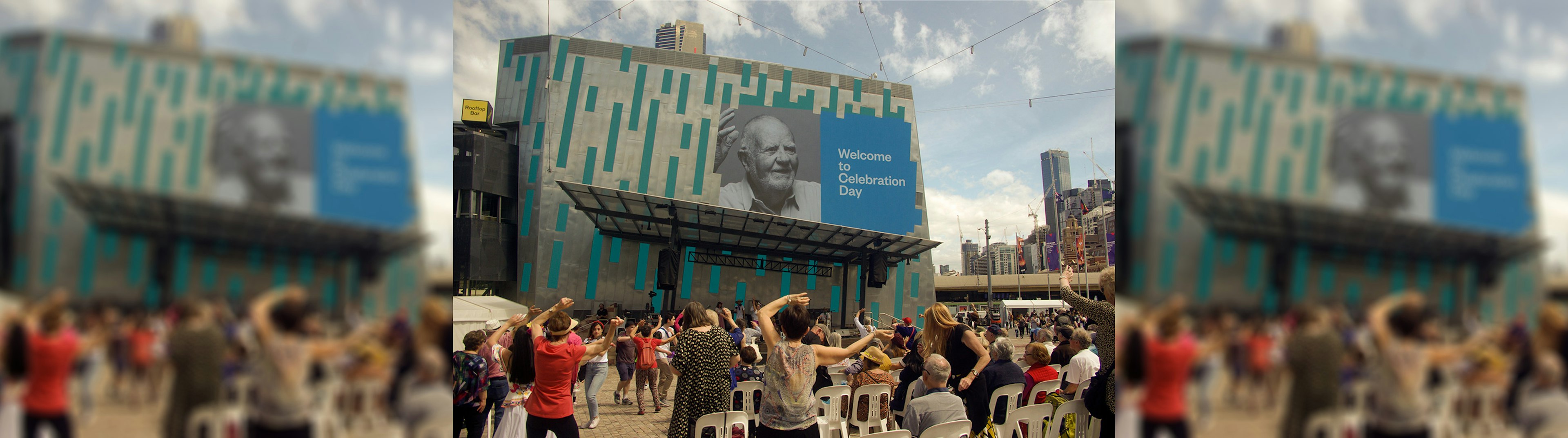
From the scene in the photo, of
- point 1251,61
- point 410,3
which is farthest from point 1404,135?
point 410,3

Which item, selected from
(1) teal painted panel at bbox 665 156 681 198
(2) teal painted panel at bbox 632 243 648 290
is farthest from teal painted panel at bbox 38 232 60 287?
(2) teal painted panel at bbox 632 243 648 290

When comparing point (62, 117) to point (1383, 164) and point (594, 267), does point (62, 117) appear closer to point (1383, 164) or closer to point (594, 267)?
point (1383, 164)

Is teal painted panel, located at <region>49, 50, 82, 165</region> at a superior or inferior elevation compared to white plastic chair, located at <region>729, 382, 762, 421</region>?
superior

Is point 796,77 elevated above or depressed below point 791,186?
above

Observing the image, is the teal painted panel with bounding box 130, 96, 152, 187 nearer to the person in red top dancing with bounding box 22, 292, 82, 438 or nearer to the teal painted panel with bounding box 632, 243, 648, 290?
the person in red top dancing with bounding box 22, 292, 82, 438

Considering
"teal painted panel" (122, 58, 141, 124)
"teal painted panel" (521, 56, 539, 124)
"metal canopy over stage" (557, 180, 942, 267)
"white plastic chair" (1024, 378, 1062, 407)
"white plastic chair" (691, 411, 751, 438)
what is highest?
"teal painted panel" (521, 56, 539, 124)

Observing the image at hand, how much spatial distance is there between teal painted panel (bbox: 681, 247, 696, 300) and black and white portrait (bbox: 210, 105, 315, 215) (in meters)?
18.6

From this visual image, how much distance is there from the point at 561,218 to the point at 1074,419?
55.5ft

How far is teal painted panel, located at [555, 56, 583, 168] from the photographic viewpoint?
60.1 ft

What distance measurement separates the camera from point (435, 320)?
832mm

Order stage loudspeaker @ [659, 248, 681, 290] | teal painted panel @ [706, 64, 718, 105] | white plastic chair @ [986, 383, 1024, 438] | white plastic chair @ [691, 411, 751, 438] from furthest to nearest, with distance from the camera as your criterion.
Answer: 1. teal painted panel @ [706, 64, 718, 105]
2. stage loudspeaker @ [659, 248, 681, 290]
3. white plastic chair @ [986, 383, 1024, 438]
4. white plastic chair @ [691, 411, 751, 438]

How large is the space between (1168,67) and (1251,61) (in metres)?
0.09

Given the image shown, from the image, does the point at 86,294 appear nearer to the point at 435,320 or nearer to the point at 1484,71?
the point at 435,320

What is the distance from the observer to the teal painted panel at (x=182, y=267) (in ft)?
1.90
